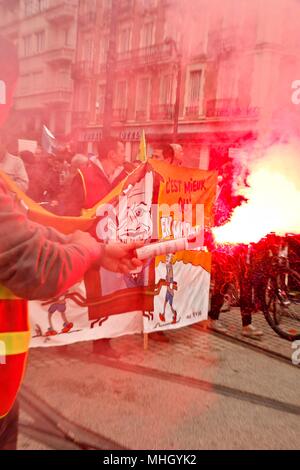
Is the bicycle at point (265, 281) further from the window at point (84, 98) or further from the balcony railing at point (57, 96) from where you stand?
the balcony railing at point (57, 96)

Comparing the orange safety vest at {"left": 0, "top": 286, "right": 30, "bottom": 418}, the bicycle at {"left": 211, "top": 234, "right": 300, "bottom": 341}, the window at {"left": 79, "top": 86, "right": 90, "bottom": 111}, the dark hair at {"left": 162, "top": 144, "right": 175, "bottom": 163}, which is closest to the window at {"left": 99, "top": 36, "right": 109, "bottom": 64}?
the window at {"left": 79, "top": 86, "right": 90, "bottom": 111}

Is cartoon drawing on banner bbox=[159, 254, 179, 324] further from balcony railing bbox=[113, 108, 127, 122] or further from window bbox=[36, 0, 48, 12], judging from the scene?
window bbox=[36, 0, 48, 12]

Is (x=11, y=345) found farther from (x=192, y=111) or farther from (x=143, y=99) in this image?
(x=192, y=111)

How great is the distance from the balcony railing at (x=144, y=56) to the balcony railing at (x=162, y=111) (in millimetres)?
827

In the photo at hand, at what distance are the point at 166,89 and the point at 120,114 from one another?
49cm

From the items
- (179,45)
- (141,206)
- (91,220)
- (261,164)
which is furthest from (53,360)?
(261,164)

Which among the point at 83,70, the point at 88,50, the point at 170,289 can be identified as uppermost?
the point at 88,50

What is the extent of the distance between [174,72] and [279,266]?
2178 millimetres

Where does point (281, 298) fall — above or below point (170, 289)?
below

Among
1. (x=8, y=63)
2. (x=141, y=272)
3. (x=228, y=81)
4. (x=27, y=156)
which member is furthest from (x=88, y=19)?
(x=8, y=63)

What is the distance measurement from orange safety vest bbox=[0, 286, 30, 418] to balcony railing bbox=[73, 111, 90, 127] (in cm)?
→ 262

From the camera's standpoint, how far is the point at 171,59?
395cm

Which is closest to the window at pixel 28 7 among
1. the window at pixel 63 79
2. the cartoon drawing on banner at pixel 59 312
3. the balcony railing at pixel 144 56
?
the window at pixel 63 79

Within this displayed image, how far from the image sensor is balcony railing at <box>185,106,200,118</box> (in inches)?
217
